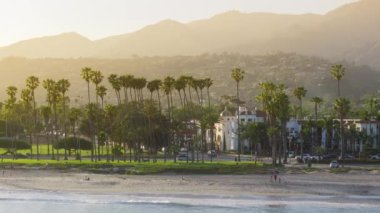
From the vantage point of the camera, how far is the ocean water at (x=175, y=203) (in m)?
54.6

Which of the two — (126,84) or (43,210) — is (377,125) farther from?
(43,210)

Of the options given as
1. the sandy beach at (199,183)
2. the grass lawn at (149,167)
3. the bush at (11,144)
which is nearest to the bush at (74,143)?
the bush at (11,144)

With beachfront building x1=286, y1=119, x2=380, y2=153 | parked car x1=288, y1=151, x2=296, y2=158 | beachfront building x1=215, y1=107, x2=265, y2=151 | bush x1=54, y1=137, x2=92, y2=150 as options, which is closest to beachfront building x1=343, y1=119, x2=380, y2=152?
beachfront building x1=286, y1=119, x2=380, y2=153

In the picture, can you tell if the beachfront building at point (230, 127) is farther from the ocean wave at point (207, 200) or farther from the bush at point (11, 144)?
the ocean wave at point (207, 200)

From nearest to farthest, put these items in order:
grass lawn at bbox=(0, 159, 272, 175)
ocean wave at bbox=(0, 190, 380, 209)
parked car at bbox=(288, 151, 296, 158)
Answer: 1. ocean wave at bbox=(0, 190, 380, 209)
2. grass lawn at bbox=(0, 159, 272, 175)
3. parked car at bbox=(288, 151, 296, 158)

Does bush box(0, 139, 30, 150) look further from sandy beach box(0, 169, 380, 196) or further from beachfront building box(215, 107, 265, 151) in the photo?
beachfront building box(215, 107, 265, 151)

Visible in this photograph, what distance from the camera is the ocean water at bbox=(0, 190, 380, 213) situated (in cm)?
5456

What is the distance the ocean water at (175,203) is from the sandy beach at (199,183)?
335 cm

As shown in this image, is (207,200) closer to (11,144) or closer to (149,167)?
(149,167)

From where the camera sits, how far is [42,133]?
184m

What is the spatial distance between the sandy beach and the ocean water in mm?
3346

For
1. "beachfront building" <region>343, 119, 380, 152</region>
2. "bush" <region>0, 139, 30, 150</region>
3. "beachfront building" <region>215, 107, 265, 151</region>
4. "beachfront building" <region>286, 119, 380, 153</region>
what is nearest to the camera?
"beachfront building" <region>343, 119, 380, 152</region>

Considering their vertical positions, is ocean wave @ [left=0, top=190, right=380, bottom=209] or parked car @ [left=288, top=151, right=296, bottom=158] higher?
parked car @ [left=288, top=151, right=296, bottom=158]

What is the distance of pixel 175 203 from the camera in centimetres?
5844
